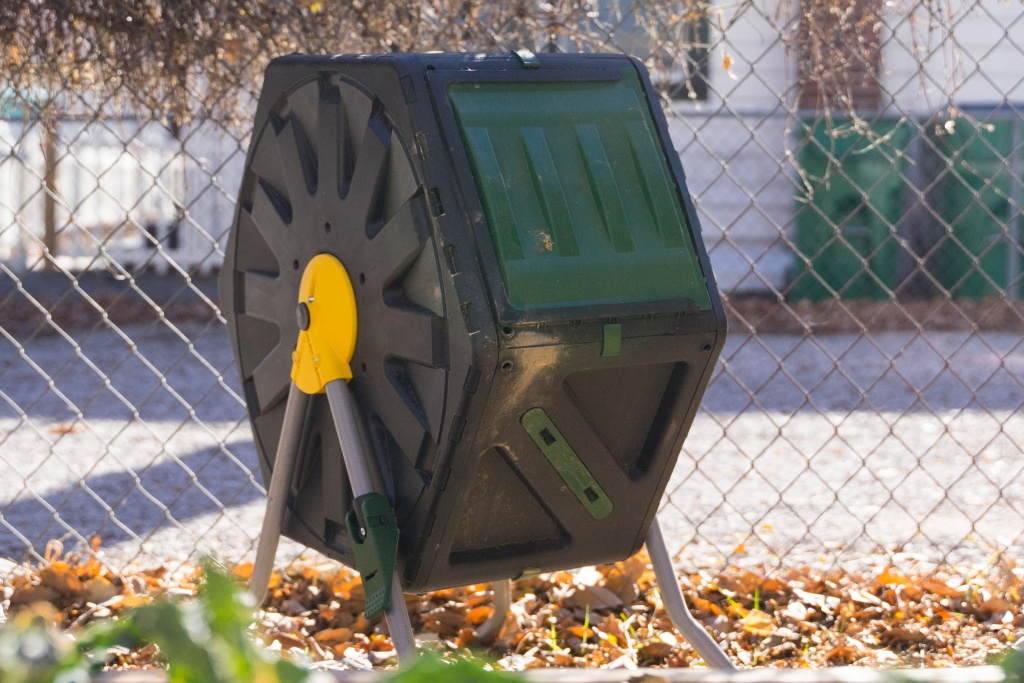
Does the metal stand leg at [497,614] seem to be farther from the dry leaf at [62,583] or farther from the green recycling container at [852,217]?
the green recycling container at [852,217]

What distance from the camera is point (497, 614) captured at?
3045mm

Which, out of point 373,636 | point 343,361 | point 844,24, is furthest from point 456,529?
point 844,24

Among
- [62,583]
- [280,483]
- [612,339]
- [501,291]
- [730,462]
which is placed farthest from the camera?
[730,462]

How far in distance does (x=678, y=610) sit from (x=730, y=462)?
3.25 metres

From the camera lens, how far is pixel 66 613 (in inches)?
128

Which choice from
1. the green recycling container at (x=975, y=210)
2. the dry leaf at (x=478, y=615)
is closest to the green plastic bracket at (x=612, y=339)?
the dry leaf at (x=478, y=615)

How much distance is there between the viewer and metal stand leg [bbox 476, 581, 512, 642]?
9.87 ft

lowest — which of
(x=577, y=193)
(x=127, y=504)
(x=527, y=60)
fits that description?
(x=127, y=504)

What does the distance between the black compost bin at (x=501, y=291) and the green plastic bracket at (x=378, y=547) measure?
5 cm

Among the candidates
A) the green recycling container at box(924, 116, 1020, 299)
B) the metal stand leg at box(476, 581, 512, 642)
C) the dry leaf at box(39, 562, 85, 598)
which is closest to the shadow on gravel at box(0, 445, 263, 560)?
the dry leaf at box(39, 562, 85, 598)

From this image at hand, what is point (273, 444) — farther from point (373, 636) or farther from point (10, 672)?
point (10, 672)

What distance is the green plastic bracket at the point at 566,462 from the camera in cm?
221

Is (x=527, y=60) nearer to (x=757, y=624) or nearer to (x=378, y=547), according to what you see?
(x=378, y=547)

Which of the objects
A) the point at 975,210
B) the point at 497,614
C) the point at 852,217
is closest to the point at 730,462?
the point at 497,614
